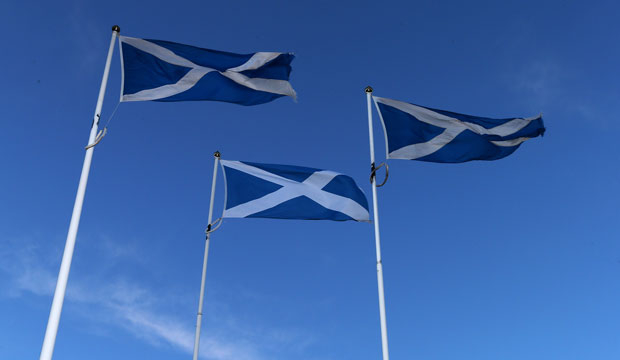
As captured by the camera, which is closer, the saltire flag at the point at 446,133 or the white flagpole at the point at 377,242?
the white flagpole at the point at 377,242

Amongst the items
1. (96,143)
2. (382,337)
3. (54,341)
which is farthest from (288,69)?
(54,341)

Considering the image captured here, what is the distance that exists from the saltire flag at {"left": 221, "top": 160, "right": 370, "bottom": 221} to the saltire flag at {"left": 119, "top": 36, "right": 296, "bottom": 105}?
271 cm

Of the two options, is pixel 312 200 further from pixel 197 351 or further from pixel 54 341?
pixel 54 341

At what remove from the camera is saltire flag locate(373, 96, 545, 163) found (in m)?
17.7

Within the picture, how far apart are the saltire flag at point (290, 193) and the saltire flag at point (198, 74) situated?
2713 mm

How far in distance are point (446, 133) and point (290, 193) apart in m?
5.54

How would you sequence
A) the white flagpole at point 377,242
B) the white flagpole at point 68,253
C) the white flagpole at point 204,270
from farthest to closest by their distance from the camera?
the white flagpole at point 204,270 < the white flagpole at point 377,242 < the white flagpole at point 68,253

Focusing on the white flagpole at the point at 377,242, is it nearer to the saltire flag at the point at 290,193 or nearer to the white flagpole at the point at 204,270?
the saltire flag at the point at 290,193

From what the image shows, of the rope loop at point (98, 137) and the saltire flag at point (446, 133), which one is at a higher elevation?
the saltire flag at point (446, 133)

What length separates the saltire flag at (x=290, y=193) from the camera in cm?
1786

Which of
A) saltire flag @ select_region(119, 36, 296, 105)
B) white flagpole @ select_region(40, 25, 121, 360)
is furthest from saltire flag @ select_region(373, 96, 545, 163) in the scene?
white flagpole @ select_region(40, 25, 121, 360)

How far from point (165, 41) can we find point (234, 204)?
555cm

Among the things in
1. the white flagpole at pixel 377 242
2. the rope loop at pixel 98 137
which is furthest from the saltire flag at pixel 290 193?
the rope loop at pixel 98 137

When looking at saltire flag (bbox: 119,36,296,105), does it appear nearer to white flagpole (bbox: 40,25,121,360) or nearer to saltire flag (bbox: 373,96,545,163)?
white flagpole (bbox: 40,25,121,360)
